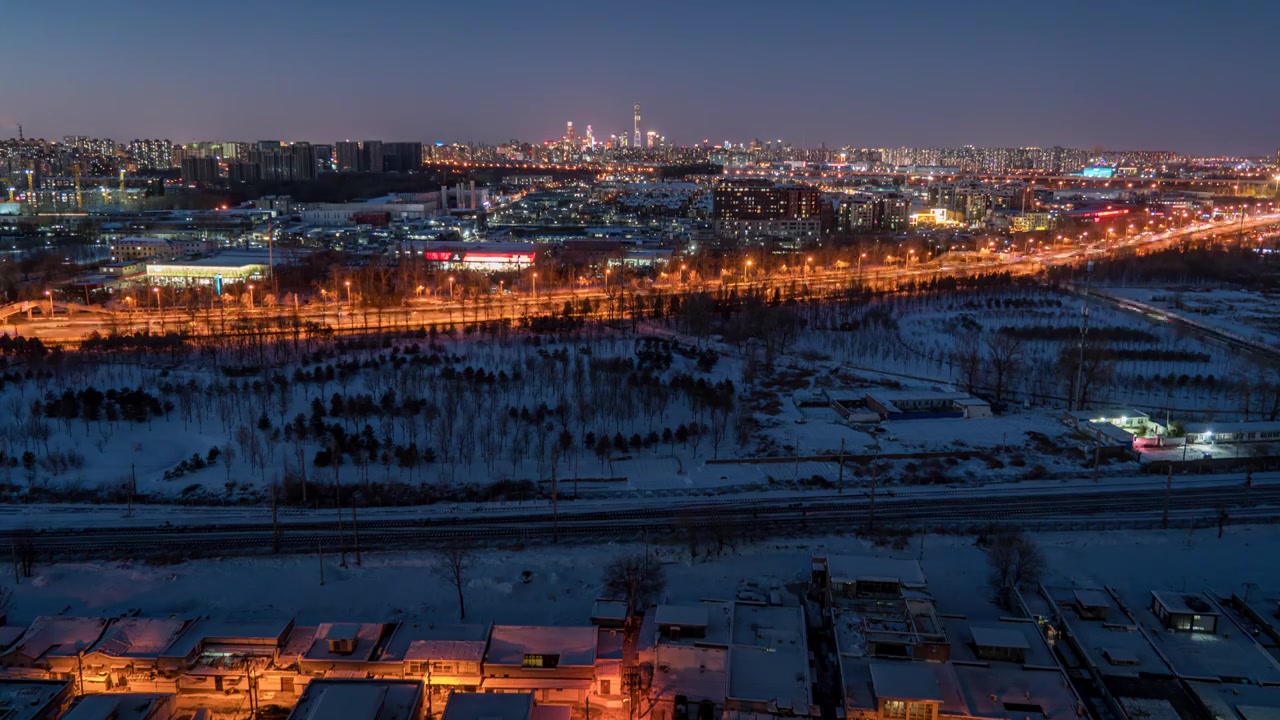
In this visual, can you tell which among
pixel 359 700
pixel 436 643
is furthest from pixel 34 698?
pixel 436 643

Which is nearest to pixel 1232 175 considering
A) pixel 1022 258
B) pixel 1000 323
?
pixel 1022 258

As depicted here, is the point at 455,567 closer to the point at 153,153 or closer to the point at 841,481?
the point at 841,481

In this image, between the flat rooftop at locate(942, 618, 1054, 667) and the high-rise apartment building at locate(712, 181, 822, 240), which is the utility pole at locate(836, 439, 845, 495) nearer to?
the flat rooftop at locate(942, 618, 1054, 667)

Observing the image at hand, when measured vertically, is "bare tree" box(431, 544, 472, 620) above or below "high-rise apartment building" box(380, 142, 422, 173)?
below

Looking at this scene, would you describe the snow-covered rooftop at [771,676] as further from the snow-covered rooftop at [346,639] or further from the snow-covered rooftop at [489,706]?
the snow-covered rooftop at [346,639]

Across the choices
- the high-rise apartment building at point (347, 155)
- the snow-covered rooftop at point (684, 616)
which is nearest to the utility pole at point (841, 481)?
the snow-covered rooftop at point (684, 616)

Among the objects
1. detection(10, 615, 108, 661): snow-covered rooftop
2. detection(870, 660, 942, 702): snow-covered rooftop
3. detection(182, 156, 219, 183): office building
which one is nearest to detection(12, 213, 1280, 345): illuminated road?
detection(10, 615, 108, 661): snow-covered rooftop
